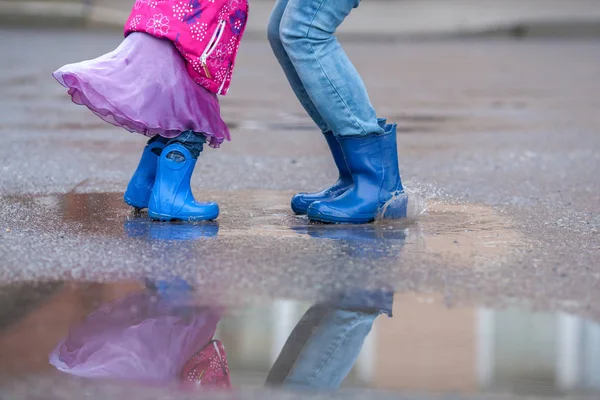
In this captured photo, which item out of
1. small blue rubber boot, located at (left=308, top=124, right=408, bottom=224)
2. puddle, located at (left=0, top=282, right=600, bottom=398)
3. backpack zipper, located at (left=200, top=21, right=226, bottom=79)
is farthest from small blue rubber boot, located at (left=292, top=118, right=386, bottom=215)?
puddle, located at (left=0, top=282, right=600, bottom=398)

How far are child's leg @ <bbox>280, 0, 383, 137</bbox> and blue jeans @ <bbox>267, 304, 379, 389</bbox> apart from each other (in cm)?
110

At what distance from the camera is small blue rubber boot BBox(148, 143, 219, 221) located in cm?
355

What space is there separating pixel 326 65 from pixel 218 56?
1.20 ft

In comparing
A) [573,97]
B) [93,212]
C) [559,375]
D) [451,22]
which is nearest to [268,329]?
[559,375]

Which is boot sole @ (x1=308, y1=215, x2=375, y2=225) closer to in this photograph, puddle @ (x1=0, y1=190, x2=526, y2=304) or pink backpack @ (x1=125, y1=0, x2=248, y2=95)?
puddle @ (x1=0, y1=190, x2=526, y2=304)

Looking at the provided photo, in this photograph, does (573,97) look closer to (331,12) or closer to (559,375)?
(331,12)

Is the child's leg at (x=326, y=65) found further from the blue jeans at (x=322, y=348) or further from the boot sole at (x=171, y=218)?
the blue jeans at (x=322, y=348)

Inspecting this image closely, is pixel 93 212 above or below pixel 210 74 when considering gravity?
below

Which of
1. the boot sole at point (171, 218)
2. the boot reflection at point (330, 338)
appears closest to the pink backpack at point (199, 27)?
the boot sole at point (171, 218)

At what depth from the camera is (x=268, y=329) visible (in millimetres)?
2404

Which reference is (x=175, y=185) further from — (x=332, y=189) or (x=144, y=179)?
(x=332, y=189)

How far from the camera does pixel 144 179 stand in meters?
3.70

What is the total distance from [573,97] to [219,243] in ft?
21.5

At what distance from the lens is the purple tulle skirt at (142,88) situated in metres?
3.41
